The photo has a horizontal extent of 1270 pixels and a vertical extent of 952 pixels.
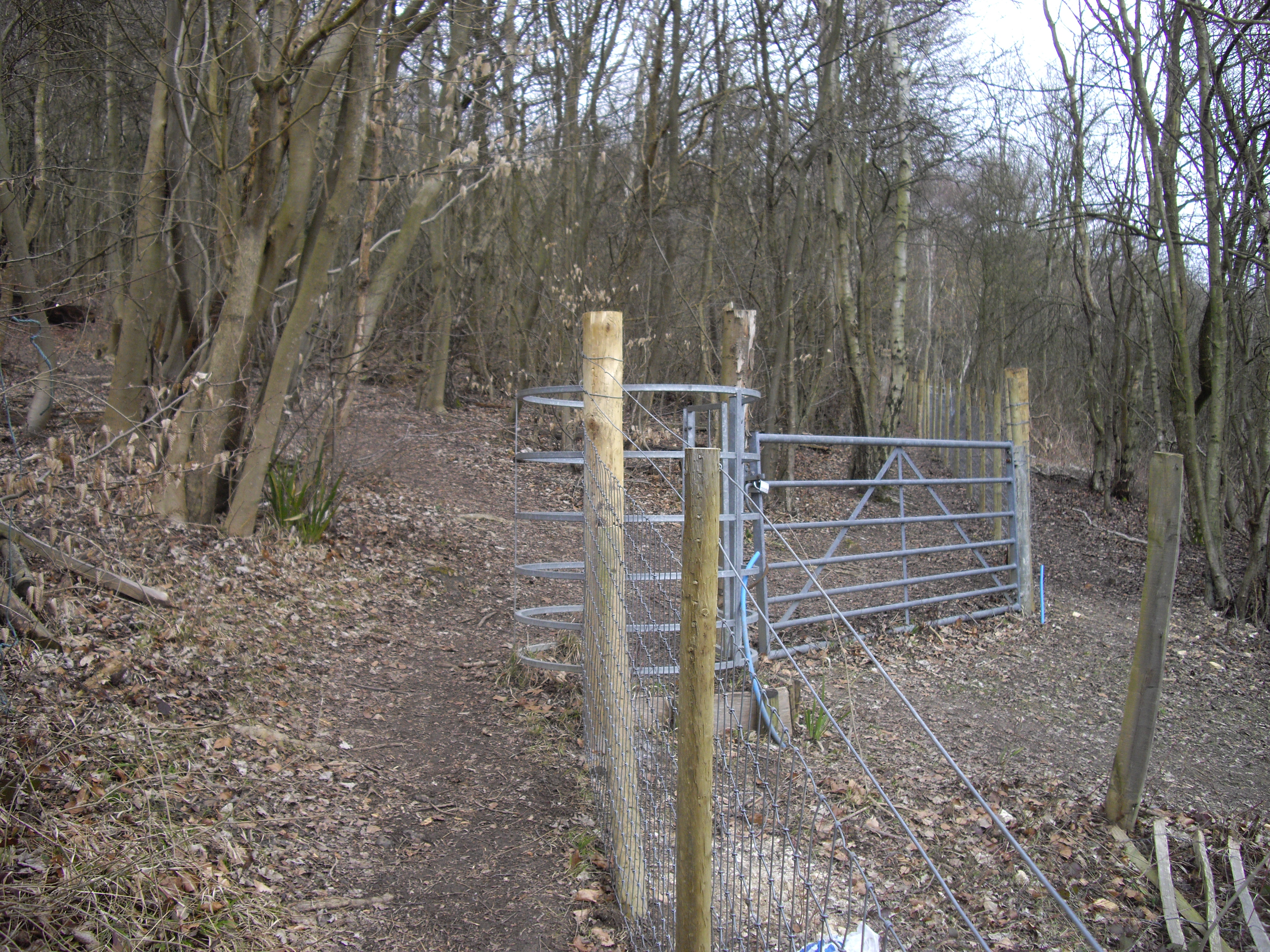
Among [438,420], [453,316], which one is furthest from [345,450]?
[453,316]

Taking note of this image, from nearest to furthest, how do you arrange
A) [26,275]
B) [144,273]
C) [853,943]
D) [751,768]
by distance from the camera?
[853,943] → [751,768] → [26,275] → [144,273]

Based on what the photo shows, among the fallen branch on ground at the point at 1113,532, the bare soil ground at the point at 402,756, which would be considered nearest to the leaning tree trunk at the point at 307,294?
the bare soil ground at the point at 402,756

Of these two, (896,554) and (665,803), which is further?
(896,554)

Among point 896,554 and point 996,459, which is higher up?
point 996,459

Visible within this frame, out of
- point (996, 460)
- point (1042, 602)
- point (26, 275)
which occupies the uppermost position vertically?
point (26, 275)

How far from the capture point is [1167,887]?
334 centimetres

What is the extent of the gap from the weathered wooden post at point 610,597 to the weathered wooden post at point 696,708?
859mm

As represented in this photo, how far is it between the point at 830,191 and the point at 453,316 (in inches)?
243

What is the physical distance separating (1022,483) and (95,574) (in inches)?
276

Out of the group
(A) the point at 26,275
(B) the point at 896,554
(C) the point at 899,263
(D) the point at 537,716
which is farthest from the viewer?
(C) the point at 899,263

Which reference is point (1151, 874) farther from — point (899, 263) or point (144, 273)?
point (899, 263)

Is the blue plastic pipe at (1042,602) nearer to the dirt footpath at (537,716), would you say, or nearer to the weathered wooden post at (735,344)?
the dirt footpath at (537,716)

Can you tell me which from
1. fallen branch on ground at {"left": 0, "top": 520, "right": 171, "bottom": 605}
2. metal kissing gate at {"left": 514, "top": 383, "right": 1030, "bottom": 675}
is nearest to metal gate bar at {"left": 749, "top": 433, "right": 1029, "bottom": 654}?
metal kissing gate at {"left": 514, "top": 383, "right": 1030, "bottom": 675}

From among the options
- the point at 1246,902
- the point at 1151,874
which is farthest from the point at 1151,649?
the point at 1246,902
